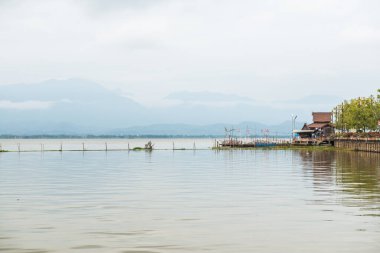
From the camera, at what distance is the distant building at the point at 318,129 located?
177 metres

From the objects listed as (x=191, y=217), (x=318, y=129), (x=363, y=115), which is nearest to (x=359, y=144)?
(x=363, y=115)

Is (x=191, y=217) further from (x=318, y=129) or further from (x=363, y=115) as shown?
(x=318, y=129)

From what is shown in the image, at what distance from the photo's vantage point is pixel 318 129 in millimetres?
180000

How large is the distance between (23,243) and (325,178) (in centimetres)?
3631

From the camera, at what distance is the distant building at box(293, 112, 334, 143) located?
581ft

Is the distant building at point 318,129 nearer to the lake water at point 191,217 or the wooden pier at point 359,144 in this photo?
the wooden pier at point 359,144

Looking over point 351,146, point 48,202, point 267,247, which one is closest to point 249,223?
point 267,247

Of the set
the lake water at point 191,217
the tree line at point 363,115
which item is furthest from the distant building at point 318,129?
the lake water at point 191,217

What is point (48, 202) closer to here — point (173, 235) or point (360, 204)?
point (173, 235)

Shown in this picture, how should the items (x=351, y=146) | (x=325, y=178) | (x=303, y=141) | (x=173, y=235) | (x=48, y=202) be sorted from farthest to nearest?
(x=303, y=141) < (x=351, y=146) < (x=325, y=178) < (x=48, y=202) < (x=173, y=235)

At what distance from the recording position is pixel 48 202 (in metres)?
36.8

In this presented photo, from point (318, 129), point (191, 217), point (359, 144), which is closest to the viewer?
point (191, 217)

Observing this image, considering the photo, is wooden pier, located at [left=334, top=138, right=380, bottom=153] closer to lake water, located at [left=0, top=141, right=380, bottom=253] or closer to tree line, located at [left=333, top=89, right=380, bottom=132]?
tree line, located at [left=333, top=89, right=380, bottom=132]

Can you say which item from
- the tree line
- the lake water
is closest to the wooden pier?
the tree line
